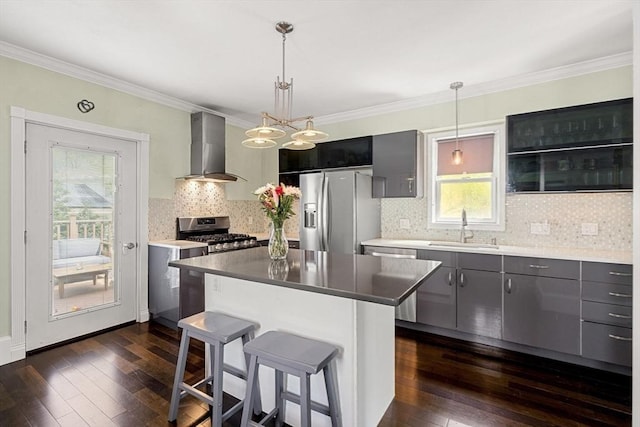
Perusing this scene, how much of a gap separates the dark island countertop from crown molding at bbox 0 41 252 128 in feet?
7.70

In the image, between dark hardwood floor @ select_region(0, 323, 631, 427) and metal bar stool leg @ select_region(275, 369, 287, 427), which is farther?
dark hardwood floor @ select_region(0, 323, 631, 427)

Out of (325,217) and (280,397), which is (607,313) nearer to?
(280,397)

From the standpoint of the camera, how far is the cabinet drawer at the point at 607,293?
2480 millimetres

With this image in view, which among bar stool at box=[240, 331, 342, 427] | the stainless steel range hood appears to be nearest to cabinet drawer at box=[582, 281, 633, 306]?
bar stool at box=[240, 331, 342, 427]

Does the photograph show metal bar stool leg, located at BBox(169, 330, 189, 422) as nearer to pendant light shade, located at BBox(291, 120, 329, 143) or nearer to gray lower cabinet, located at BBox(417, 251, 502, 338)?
pendant light shade, located at BBox(291, 120, 329, 143)

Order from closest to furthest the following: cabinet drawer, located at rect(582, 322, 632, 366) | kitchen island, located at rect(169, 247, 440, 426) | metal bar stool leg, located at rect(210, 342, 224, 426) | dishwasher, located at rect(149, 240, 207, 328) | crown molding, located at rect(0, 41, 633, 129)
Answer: kitchen island, located at rect(169, 247, 440, 426) → metal bar stool leg, located at rect(210, 342, 224, 426) → cabinet drawer, located at rect(582, 322, 632, 366) → crown molding, located at rect(0, 41, 633, 129) → dishwasher, located at rect(149, 240, 207, 328)

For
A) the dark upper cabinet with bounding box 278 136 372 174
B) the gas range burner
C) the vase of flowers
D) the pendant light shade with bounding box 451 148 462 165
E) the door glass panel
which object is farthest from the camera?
the dark upper cabinet with bounding box 278 136 372 174

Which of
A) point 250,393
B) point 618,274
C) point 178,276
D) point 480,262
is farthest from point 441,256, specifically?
point 178,276

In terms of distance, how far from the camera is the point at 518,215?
11.2 feet

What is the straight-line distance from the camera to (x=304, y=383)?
151 centimetres

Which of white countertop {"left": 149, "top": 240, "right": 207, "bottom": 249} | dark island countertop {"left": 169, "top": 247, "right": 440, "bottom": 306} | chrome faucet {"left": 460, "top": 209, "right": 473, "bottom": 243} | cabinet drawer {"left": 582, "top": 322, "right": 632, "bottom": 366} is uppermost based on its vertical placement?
chrome faucet {"left": 460, "top": 209, "right": 473, "bottom": 243}

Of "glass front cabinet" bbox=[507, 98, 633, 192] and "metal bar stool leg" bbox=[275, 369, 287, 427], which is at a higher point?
"glass front cabinet" bbox=[507, 98, 633, 192]

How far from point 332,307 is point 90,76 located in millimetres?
3304

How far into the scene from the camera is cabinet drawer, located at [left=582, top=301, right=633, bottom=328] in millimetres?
2480
